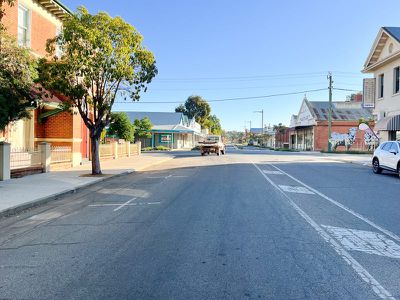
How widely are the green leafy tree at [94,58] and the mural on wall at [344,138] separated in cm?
4533

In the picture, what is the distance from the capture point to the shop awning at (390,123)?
83.7ft

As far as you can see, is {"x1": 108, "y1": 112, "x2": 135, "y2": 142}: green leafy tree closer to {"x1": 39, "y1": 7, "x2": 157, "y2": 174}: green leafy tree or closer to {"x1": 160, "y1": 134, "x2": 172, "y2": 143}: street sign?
{"x1": 39, "y1": 7, "x2": 157, "y2": 174}: green leafy tree

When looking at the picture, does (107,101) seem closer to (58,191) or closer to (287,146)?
(58,191)

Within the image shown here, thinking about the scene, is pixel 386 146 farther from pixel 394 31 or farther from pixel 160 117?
pixel 160 117

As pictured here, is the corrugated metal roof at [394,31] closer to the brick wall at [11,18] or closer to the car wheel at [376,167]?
the car wheel at [376,167]

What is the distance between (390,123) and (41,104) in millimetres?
21837

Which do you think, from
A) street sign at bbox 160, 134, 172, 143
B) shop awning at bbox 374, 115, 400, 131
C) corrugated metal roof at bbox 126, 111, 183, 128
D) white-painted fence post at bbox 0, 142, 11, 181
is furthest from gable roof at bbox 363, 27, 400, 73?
corrugated metal roof at bbox 126, 111, 183, 128

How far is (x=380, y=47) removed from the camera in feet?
97.1

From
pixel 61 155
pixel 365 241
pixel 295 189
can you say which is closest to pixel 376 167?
Result: pixel 295 189

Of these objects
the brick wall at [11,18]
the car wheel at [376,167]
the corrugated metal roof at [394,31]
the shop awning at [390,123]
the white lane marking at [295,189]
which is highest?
the corrugated metal roof at [394,31]

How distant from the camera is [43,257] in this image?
5.60 m

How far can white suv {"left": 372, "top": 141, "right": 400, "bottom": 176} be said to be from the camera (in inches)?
696

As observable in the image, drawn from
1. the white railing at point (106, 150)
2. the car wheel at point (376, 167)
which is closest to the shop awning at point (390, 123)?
the car wheel at point (376, 167)

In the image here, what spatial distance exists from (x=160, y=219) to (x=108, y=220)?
1094 millimetres
